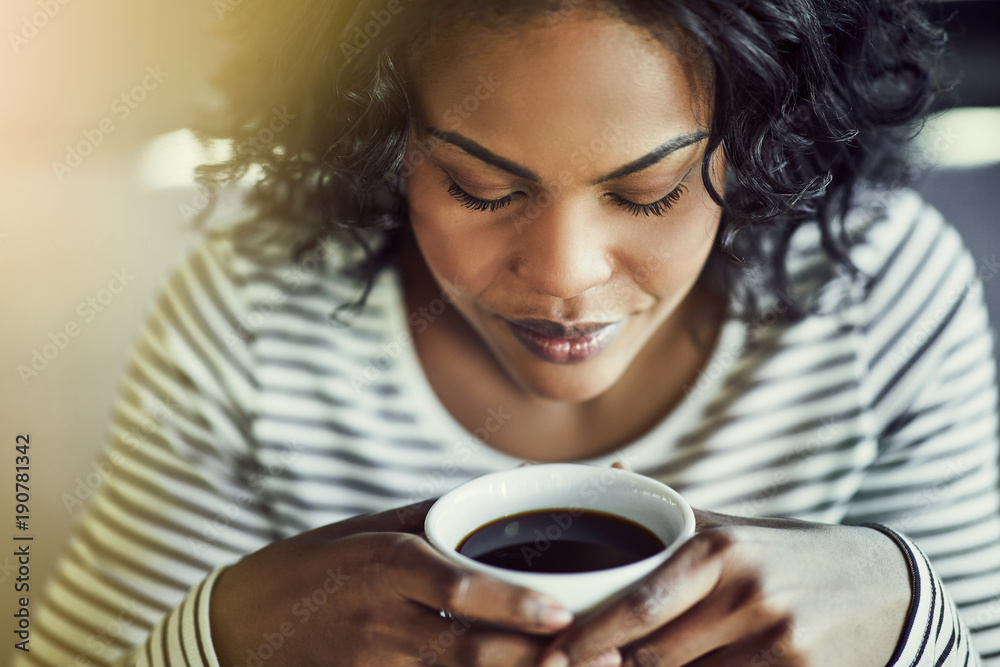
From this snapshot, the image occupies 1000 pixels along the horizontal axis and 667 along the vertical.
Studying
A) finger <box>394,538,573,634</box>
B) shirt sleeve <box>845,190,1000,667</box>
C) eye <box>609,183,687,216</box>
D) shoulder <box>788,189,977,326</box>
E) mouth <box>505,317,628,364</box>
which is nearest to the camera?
finger <box>394,538,573,634</box>

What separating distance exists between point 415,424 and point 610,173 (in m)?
0.50

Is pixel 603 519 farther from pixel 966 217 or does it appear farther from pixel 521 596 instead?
pixel 966 217

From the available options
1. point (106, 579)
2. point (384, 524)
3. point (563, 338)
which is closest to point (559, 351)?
point (563, 338)

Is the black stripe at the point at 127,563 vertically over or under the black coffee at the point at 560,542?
under

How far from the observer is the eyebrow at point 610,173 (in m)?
0.67

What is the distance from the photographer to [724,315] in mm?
1041

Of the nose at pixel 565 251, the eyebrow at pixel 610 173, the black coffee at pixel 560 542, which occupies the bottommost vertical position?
the black coffee at pixel 560 542

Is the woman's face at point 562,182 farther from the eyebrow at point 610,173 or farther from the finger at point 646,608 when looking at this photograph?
the finger at point 646,608

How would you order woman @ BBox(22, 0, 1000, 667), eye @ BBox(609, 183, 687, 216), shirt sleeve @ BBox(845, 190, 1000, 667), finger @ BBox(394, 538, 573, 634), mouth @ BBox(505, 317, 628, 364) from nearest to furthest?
finger @ BBox(394, 538, 573, 634) → woman @ BBox(22, 0, 1000, 667) → eye @ BBox(609, 183, 687, 216) → mouth @ BBox(505, 317, 628, 364) → shirt sleeve @ BBox(845, 190, 1000, 667)

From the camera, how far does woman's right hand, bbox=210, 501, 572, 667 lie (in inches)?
19.3

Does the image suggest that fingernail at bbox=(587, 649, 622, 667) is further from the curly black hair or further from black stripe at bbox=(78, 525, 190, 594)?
black stripe at bbox=(78, 525, 190, 594)

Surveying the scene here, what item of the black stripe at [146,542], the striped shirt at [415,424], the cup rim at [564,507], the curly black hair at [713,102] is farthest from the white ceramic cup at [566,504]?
the black stripe at [146,542]

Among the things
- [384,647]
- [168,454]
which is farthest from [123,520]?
[384,647]

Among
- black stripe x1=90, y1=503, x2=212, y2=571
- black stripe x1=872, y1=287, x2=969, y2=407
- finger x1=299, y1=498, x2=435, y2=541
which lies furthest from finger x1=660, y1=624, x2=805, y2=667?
black stripe x1=90, y1=503, x2=212, y2=571
